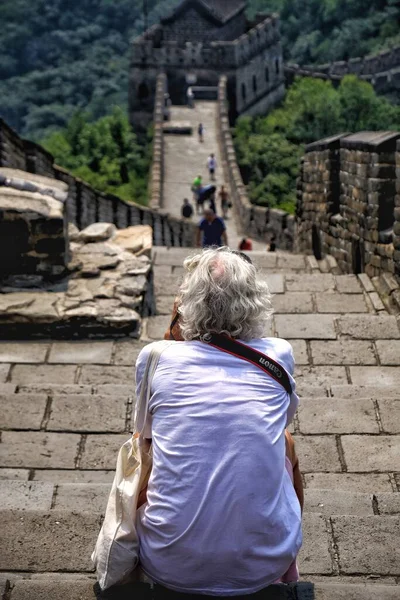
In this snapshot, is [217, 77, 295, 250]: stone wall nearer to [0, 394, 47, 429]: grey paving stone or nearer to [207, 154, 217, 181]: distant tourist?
[207, 154, 217, 181]: distant tourist

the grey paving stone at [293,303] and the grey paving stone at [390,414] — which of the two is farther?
the grey paving stone at [293,303]

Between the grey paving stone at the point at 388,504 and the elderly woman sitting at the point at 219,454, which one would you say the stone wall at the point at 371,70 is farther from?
the elderly woman sitting at the point at 219,454

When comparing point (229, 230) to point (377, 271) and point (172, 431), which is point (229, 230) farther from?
point (172, 431)

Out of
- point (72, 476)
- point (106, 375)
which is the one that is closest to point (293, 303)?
point (106, 375)

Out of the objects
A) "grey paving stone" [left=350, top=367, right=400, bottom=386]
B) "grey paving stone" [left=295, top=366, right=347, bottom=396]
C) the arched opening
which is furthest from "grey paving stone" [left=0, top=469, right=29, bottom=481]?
the arched opening

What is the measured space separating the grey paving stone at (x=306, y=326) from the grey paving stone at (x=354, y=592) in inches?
152

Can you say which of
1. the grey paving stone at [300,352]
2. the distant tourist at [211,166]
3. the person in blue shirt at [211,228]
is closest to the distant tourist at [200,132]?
the distant tourist at [211,166]

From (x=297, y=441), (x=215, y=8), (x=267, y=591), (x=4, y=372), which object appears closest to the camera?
(x=267, y=591)

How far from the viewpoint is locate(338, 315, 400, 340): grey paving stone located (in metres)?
7.45

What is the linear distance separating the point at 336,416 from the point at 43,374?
5.97 ft

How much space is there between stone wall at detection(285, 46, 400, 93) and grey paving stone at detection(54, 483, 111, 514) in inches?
2121

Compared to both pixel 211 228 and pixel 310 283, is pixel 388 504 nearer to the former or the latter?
pixel 310 283

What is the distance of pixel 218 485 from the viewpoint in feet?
11.1

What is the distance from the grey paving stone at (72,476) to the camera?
5016mm
